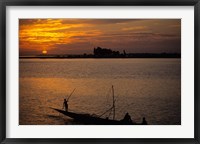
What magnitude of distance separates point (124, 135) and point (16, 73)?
660 millimetres

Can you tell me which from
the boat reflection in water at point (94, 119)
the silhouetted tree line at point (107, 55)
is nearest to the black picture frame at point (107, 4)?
the boat reflection in water at point (94, 119)

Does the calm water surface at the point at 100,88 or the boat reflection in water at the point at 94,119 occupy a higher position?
the calm water surface at the point at 100,88

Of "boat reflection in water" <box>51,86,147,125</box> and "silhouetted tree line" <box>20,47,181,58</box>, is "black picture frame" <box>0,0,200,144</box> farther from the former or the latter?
"silhouetted tree line" <box>20,47,181,58</box>

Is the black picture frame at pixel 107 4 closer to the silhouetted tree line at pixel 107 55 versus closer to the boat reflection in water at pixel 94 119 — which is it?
the boat reflection in water at pixel 94 119

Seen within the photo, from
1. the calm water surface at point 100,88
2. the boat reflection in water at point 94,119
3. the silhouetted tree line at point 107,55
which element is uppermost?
the silhouetted tree line at point 107,55

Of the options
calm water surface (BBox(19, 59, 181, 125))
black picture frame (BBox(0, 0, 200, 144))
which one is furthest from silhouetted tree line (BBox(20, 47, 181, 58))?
black picture frame (BBox(0, 0, 200, 144))

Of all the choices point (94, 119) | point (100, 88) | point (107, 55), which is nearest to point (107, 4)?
point (107, 55)

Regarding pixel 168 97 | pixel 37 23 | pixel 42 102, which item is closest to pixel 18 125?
pixel 42 102

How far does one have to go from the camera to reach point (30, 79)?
349cm

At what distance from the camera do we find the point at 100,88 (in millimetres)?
3492

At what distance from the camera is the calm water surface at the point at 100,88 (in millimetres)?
3457

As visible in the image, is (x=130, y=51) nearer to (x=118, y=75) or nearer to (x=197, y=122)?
(x=118, y=75)

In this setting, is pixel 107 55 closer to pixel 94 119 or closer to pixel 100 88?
pixel 100 88

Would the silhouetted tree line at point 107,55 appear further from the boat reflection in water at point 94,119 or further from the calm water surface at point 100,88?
the boat reflection in water at point 94,119
